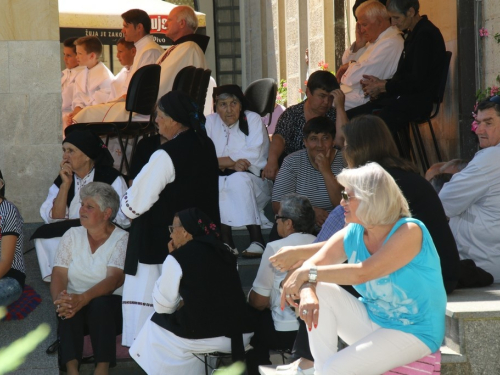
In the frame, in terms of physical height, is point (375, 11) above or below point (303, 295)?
above

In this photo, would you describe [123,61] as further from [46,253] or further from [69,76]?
[46,253]

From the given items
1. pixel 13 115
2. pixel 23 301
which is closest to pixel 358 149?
pixel 23 301

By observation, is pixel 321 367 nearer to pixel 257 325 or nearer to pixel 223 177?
pixel 257 325

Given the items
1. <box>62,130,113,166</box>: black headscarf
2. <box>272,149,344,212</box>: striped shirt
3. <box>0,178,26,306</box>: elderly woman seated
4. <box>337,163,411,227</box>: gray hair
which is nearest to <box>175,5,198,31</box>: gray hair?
<box>272,149,344,212</box>: striped shirt

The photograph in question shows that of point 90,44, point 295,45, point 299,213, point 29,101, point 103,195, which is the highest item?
point 295,45

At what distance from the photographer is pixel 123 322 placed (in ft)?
18.6

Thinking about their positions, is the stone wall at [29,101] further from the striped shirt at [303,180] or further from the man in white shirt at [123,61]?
the man in white shirt at [123,61]

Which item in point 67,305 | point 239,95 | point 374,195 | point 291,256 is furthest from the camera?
point 239,95

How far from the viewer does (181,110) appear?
5.63 metres

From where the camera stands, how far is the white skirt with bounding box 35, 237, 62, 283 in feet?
20.4

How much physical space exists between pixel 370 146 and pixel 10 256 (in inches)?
105

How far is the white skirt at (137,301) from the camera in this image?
18.4 ft

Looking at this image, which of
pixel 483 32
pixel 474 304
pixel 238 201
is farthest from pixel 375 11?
pixel 474 304

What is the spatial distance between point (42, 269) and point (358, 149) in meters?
2.81
